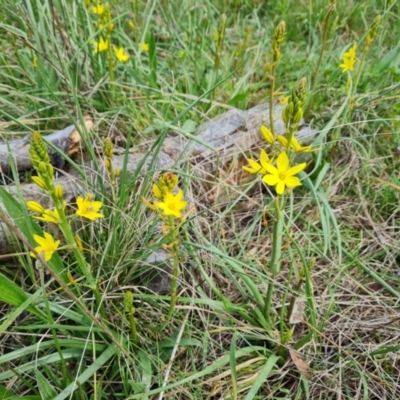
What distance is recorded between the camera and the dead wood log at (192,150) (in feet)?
4.93

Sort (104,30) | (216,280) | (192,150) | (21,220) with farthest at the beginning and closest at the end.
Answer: (104,30), (192,150), (216,280), (21,220)

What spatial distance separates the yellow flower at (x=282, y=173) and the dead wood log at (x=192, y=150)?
0.46 m

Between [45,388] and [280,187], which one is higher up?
[280,187]

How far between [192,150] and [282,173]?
2.22 ft

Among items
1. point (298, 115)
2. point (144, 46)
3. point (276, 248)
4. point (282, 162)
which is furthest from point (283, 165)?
point (144, 46)

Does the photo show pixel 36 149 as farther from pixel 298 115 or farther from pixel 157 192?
pixel 298 115

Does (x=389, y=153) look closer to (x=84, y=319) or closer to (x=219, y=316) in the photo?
(x=219, y=316)

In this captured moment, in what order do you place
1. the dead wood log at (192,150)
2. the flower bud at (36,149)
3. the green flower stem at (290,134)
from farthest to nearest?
the dead wood log at (192,150) < the green flower stem at (290,134) < the flower bud at (36,149)

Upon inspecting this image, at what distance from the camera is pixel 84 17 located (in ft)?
6.89

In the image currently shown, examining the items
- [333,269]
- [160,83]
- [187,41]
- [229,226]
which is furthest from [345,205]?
[187,41]

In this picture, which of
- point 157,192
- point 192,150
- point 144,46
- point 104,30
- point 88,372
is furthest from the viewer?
point 144,46

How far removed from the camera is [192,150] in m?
1.66

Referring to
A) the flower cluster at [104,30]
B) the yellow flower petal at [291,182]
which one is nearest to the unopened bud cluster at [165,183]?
the yellow flower petal at [291,182]

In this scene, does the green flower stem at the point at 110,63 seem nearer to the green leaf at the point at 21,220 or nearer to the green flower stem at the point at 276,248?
the green leaf at the point at 21,220
